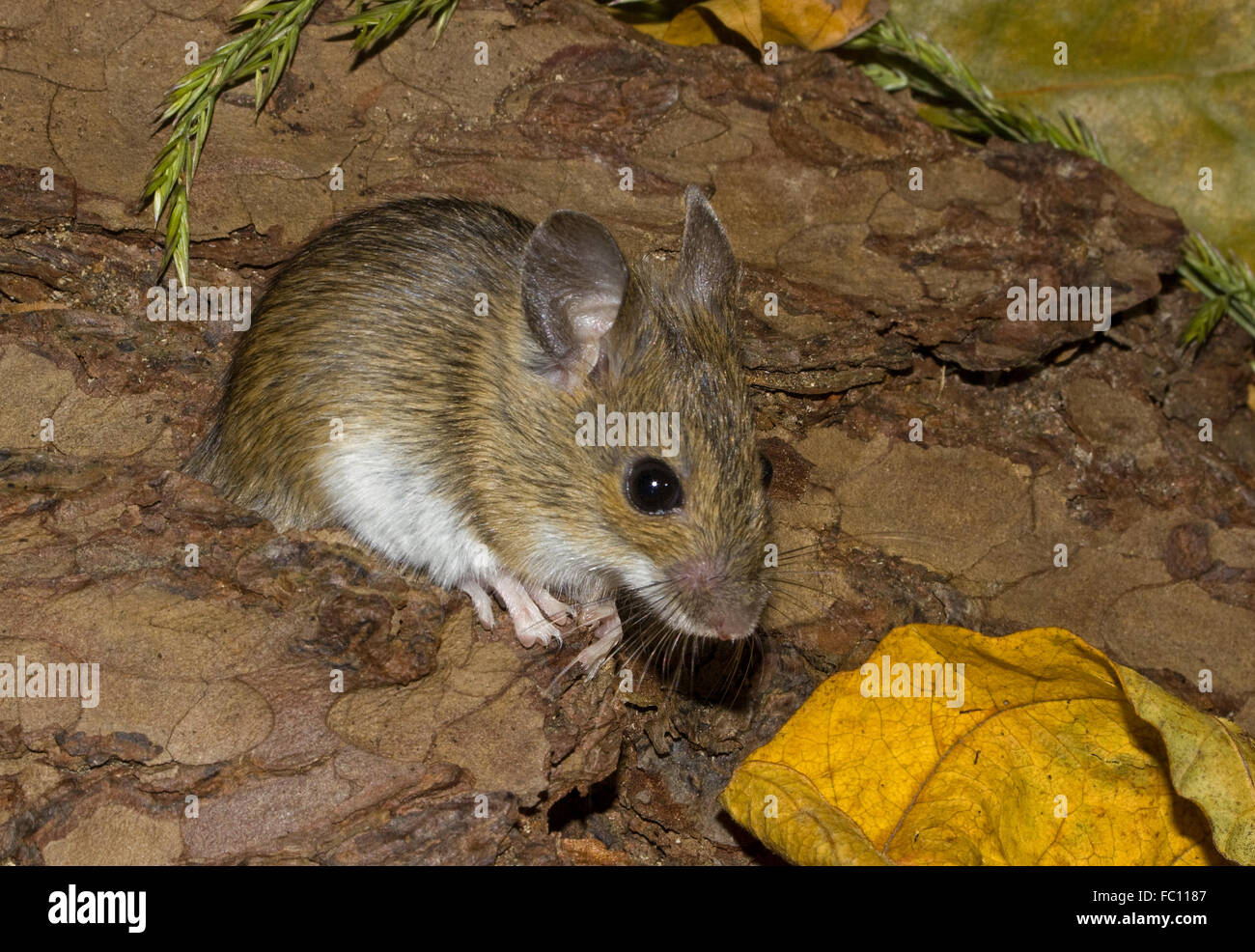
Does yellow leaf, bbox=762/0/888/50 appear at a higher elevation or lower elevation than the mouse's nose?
higher

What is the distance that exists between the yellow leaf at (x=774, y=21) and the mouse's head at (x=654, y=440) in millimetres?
1280

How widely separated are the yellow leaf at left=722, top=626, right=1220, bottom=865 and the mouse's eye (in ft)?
2.73

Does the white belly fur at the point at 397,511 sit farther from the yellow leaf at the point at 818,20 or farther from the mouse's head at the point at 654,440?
the yellow leaf at the point at 818,20

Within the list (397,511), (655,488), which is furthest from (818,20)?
(397,511)

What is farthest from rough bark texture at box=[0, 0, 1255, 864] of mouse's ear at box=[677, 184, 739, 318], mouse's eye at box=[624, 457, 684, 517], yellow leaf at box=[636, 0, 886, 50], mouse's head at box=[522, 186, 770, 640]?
mouse's eye at box=[624, 457, 684, 517]

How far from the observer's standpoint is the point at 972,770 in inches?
157

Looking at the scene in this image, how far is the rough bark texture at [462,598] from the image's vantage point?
3.83 metres

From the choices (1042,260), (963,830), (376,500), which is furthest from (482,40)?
(963,830)

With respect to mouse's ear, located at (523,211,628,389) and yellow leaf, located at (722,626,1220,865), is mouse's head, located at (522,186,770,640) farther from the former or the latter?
yellow leaf, located at (722,626,1220,865)

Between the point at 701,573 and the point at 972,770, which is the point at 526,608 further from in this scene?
the point at 972,770

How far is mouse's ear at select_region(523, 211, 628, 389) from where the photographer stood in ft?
12.6

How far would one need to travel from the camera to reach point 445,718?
3973mm

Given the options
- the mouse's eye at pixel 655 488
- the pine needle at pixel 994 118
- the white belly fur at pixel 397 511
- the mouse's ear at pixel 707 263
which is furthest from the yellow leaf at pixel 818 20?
the white belly fur at pixel 397 511

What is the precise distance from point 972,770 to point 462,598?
1.85 m
